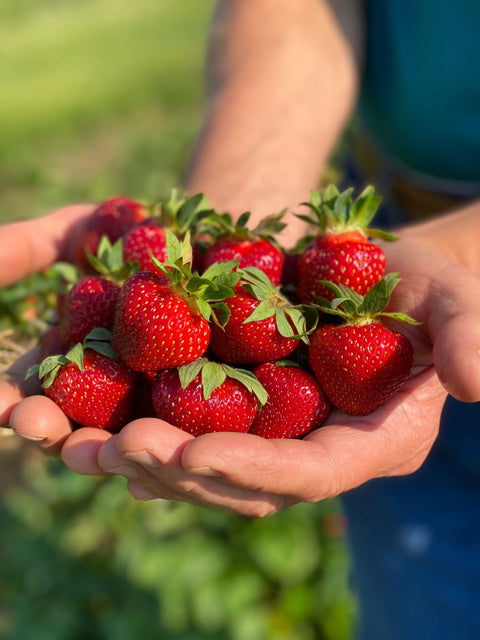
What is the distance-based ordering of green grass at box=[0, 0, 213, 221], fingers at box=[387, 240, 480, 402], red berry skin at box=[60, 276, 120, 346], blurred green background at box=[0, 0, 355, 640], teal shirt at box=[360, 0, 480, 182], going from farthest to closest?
green grass at box=[0, 0, 213, 221]
blurred green background at box=[0, 0, 355, 640]
teal shirt at box=[360, 0, 480, 182]
red berry skin at box=[60, 276, 120, 346]
fingers at box=[387, 240, 480, 402]

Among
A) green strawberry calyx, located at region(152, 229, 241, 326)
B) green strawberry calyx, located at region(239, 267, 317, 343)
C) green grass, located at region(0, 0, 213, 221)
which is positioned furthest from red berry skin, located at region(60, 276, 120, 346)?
green grass, located at region(0, 0, 213, 221)

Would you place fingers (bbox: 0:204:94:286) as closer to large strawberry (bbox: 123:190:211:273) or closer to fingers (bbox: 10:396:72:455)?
large strawberry (bbox: 123:190:211:273)

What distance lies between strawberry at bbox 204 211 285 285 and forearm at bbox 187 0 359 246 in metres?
0.55

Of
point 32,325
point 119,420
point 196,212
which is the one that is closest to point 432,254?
point 196,212

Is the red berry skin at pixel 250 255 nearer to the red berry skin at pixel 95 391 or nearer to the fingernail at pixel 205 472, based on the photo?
the red berry skin at pixel 95 391

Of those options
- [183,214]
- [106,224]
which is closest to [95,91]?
[106,224]

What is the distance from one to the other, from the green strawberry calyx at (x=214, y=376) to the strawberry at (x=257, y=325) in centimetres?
5

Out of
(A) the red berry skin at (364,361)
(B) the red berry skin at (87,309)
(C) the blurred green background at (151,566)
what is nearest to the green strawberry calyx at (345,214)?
(A) the red berry skin at (364,361)

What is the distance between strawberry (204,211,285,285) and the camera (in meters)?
1.47

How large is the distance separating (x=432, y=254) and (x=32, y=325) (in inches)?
45.4

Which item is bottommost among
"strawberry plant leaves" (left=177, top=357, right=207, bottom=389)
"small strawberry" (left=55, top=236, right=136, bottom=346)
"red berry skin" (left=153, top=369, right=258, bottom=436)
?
"red berry skin" (left=153, top=369, right=258, bottom=436)

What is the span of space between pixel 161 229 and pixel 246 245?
0.21 meters

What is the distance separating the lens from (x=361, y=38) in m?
2.15

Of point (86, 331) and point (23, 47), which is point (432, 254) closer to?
point (86, 331)
